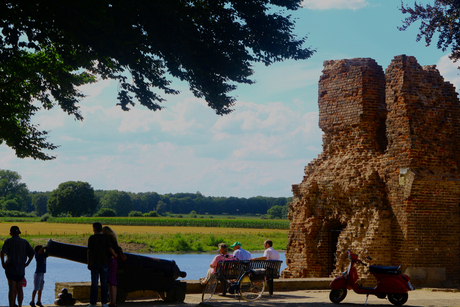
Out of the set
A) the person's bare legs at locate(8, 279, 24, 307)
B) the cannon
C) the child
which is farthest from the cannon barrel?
the person's bare legs at locate(8, 279, 24, 307)

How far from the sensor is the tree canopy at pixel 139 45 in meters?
11.2

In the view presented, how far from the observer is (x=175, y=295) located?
10.5m

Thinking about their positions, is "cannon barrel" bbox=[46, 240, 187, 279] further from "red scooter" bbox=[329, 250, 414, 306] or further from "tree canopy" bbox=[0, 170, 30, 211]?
"tree canopy" bbox=[0, 170, 30, 211]

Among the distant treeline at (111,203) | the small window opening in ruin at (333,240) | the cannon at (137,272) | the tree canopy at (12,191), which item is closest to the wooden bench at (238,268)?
the cannon at (137,272)

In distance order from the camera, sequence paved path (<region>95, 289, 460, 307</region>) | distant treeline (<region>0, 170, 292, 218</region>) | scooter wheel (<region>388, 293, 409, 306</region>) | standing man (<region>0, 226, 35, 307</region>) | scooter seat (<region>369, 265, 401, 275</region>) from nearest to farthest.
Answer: standing man (<region>0, 226, 35, 307</region>) < paved path (<region>95, 289, 460, 307</region>) < scooter wheel (<region>388, 293, 409, 306</region>) < scooter seat (<region>369, 265, 401, 275</region>) < distant treeline (<region>0, 170, 292, 218</region>)

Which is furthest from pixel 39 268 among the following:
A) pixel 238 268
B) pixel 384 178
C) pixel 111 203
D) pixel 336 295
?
pixel 111 203

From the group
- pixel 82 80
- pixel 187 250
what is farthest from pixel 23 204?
pixel 82 80

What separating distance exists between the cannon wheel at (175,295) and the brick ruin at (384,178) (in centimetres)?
613

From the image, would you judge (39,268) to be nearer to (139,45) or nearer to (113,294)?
(113,294)

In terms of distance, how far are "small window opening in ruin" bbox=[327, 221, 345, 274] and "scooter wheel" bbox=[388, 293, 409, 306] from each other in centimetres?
556

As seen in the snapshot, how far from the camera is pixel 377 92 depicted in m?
15.8

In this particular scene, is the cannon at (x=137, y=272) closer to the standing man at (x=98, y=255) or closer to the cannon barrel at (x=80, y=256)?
the cannon barrel at (x=80, y=256)

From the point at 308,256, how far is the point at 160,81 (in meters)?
7.15

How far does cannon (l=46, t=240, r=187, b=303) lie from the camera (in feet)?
32.8
